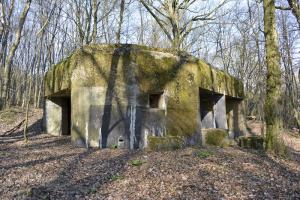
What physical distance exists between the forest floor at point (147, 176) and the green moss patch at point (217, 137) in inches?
109

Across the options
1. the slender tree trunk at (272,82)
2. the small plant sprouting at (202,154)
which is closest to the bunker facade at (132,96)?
the small plant sprouting at (202,154)

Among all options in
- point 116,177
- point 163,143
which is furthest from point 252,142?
point 116,177

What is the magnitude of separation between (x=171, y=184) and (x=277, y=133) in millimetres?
4133

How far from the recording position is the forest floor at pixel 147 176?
495cm

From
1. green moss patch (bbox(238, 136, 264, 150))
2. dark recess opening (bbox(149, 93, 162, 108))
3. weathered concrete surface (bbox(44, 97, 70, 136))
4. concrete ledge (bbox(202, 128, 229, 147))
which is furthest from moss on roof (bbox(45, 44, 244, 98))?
green moss patch (bbox(238, 136, 264, 150))

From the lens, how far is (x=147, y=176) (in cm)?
573

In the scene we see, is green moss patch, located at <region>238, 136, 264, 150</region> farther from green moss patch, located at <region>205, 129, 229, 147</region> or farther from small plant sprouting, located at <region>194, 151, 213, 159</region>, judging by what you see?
small plant sprouting, located at <region>194, 151, 213, 159</region>

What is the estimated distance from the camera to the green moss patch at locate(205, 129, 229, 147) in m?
10.6

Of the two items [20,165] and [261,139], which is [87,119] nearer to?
[20,165]

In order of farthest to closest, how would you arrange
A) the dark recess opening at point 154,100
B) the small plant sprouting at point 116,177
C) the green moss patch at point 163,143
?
the dark recess opening at point 154,100 → the green moss patch at point 163,143 → the small plant sprouting at point 116,177

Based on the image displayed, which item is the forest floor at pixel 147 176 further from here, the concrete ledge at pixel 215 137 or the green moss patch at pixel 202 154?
the concrete ledge at pixel 215 137

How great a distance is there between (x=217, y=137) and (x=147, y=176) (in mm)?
5553

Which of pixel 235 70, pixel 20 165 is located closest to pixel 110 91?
pixel 20 165

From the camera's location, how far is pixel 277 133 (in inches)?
314
